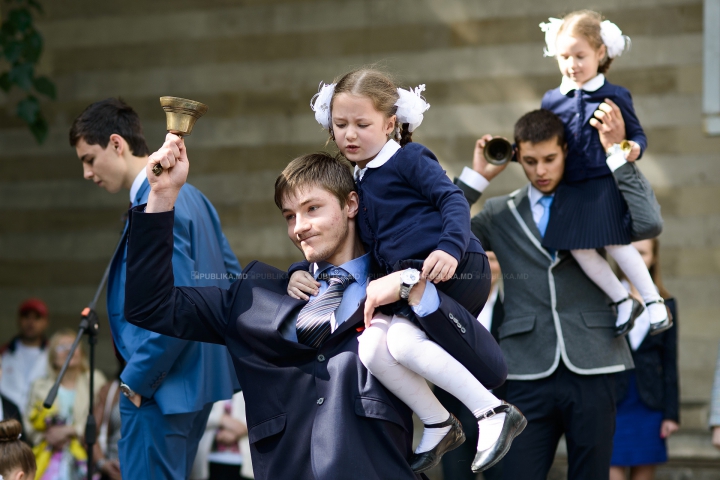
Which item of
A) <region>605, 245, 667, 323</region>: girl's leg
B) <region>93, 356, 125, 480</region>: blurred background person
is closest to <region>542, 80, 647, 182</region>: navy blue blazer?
<region>605, 245, 667, 323</region>: girl's leg

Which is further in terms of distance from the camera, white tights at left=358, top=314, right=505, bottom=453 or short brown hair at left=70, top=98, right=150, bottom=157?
short brown hair at left=70, top=98, right=150, bottom=157

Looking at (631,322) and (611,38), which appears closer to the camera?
(631,322)

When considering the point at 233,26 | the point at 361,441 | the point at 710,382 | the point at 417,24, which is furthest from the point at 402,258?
the point at 233,26

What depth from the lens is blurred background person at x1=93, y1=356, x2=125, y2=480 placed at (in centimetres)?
607

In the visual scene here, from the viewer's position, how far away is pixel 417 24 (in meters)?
7.65

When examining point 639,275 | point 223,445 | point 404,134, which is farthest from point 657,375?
point 404,134

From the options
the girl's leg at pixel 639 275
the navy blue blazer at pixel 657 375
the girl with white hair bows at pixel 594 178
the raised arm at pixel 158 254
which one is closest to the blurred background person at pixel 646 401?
the navy blue blazer at pixel 657 375

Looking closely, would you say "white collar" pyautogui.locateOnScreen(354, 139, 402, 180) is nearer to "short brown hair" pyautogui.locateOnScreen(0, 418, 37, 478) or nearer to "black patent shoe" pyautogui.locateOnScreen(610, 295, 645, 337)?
"black patent shoe" pyautogui.locateOnScreen(610, 295, 645, 337)

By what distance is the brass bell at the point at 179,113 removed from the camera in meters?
2.70

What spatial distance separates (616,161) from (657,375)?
193 cm

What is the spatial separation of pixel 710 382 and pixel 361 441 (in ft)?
15.8

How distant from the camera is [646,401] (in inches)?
213

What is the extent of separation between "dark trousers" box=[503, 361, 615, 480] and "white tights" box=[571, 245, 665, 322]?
0.38 m

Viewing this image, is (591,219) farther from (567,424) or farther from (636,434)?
(636,434)
